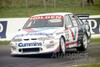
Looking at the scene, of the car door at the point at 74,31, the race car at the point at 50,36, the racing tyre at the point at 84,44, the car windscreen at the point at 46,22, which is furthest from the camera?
the racing tyre at the point at 84,44

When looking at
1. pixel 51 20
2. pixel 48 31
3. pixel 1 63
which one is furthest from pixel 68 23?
pixel 1 63

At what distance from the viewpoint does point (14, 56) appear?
43.4 feet

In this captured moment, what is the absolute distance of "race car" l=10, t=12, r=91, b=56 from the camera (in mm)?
12336

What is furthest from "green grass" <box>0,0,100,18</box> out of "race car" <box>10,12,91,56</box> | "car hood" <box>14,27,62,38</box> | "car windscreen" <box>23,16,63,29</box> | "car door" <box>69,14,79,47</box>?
"car hood" <box>14,27,62,38</box>

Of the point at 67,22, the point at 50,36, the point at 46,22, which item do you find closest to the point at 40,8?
the point at 67,22

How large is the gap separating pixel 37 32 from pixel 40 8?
68.1ft

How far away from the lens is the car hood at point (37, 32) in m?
12.5

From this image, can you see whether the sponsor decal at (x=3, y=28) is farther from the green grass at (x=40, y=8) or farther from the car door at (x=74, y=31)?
the green grass at (x=40, y=8)

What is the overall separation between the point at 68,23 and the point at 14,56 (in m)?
2.36

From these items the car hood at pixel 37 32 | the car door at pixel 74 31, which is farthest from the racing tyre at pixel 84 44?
the car hood at pixel 37 32

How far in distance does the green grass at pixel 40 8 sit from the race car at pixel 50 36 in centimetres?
1723

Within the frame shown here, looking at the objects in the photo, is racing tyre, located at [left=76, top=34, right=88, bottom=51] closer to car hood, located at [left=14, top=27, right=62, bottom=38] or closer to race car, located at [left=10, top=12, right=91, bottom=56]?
race car, located at [left=10, top=12, right=91, bottom=56]

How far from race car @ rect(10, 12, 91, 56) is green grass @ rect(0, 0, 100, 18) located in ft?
56.5

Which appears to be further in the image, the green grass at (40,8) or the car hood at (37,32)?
the green grass at (40,8)
